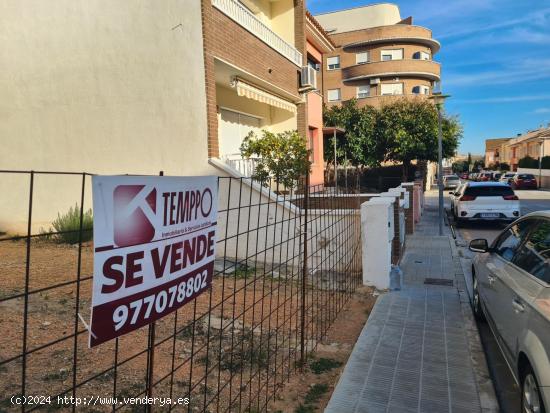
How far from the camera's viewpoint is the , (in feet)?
A: 8.35

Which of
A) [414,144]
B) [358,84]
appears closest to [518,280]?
[414,144]

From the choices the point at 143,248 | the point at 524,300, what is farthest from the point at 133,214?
the point at 524,300

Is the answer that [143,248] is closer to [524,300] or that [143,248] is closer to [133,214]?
[133,214]

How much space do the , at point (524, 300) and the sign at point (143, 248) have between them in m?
2.02

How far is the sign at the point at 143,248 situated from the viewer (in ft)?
5.15

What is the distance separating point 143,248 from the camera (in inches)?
68.2

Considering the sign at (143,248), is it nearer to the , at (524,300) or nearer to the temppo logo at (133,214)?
the temppo logo at (133,214)

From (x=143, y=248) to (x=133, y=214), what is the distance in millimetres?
147

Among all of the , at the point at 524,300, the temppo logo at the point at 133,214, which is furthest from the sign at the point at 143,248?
the , at the point at 524,300

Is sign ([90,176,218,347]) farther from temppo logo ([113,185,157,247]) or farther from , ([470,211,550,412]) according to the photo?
, ([470,211,550,412])

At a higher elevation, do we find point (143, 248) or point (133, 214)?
point (133, 214)

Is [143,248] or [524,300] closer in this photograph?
[143,248]

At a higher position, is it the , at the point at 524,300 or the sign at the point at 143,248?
the sign at the point at 143,248

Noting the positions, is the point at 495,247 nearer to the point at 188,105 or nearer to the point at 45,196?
the point at 188,105
